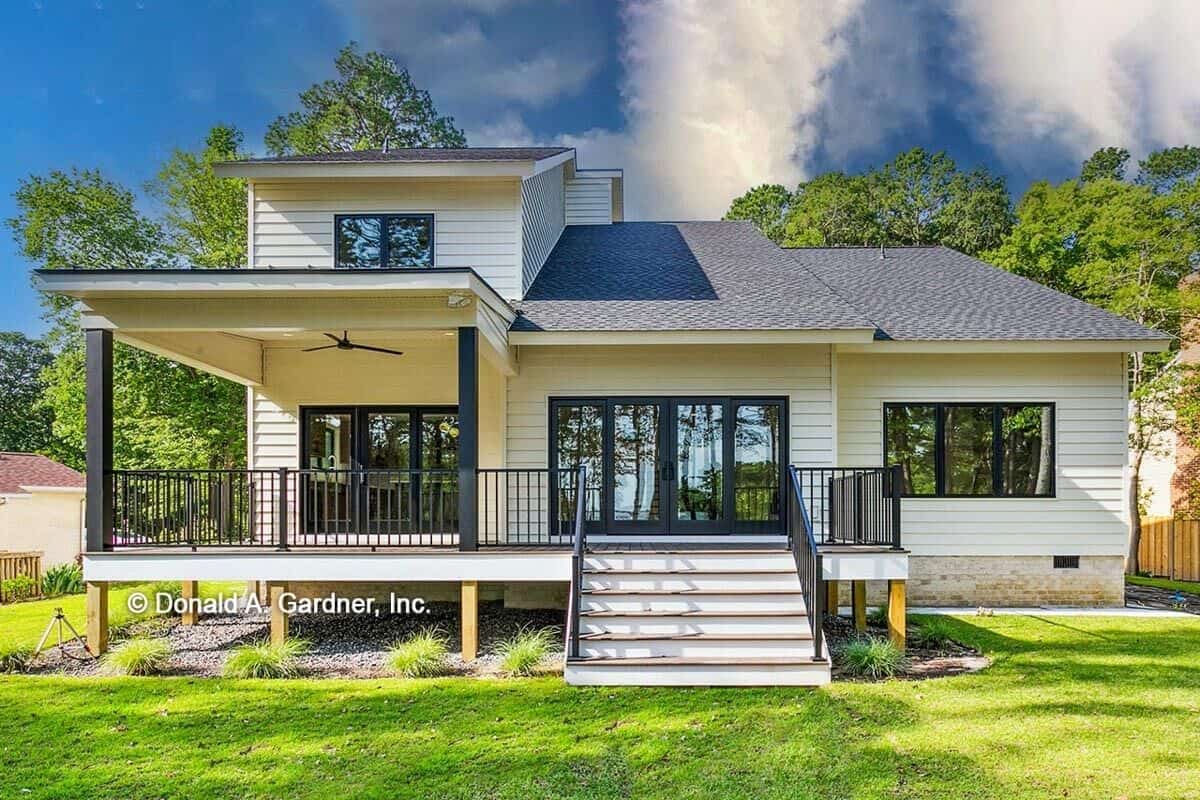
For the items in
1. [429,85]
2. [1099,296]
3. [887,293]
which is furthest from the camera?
[429,85]

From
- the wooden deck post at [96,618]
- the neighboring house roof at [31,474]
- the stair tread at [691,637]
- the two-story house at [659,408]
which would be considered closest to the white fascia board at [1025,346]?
the two-story house at [659,408]

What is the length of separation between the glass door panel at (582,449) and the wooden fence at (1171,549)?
13364mm

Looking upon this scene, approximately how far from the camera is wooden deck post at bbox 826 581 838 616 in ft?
32.4

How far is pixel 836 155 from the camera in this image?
95.0 feet

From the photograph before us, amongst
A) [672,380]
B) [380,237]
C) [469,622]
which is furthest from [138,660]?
[672,380]

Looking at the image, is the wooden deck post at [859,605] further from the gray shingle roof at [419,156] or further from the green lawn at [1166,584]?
the green lawn at [1166,584]

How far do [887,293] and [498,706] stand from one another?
892 centimetres

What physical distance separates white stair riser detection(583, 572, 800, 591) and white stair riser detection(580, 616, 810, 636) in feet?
1.48

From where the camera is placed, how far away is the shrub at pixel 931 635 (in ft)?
26.0

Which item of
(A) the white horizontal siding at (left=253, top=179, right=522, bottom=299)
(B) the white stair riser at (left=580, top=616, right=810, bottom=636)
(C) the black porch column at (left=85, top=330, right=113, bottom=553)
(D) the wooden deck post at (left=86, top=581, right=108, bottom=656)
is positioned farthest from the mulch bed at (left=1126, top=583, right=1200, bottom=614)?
(C) the black porch column at (left=85, top=330, right=113, bottom=553)

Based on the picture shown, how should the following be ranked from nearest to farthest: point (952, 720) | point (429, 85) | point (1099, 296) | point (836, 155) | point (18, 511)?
1. point (952, 720)
2. point (1099, 296)
3. point (18, 511)
4. point (429, 85)
5. point (836, 155)

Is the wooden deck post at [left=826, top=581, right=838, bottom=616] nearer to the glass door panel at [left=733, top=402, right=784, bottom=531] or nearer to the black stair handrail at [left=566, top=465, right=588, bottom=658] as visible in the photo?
the glass door panel at [left=733, top=402, right=784, bottom=531]

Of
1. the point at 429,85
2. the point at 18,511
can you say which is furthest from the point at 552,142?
the point at 18,511

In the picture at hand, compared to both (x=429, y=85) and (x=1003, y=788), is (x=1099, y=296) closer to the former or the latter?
(x=1003, y=788)
